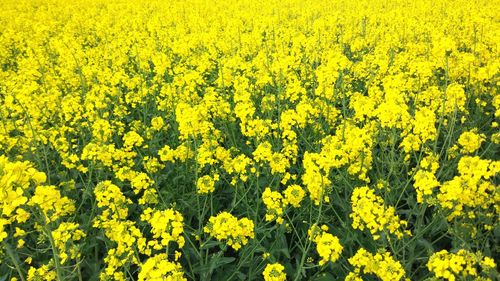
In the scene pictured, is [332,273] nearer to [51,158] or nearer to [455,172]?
[455,172]

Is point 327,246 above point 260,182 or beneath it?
above

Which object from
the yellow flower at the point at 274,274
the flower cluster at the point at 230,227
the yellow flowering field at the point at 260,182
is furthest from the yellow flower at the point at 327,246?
the flower cluster at the point at 230,227

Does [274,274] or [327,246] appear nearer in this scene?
[274,274]

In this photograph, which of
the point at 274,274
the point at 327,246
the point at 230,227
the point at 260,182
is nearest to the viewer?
the point at 274,274

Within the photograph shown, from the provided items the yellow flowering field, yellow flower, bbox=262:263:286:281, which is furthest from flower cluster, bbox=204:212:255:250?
yellow flower, bbox=262:263:286:281

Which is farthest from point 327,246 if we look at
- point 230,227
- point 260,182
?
point 260,182

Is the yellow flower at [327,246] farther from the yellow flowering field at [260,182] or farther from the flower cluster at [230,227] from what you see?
the flower cluster at [230,227]

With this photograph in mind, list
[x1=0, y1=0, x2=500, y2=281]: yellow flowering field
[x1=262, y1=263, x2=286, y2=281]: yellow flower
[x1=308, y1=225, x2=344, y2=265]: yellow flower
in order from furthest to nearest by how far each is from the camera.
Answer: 1. [x1=0, y1=0, x2=500, y2=281]: yellow flowering field
2. [x1=308, y1=225, x2=344, y2=265]: yellow flower
3. [x1=262, y1=263, x2=286, y2=281]: yellow flower

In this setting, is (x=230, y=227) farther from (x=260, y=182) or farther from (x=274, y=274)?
(x=260, y=182)

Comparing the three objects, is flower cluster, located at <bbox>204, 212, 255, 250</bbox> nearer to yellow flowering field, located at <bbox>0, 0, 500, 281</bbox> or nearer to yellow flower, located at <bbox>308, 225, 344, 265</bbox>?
yellow flowering field, located at <bbox>0, 0, 500, 281</bbox>

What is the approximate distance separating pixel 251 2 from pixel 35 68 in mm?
11241

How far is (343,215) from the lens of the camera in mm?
3721

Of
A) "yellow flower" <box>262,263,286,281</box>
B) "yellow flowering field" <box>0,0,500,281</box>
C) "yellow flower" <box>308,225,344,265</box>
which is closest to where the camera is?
"yellow flower" <box>262,263,286,281</box>

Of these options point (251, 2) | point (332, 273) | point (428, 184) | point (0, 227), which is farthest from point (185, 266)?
point (251, 2)
